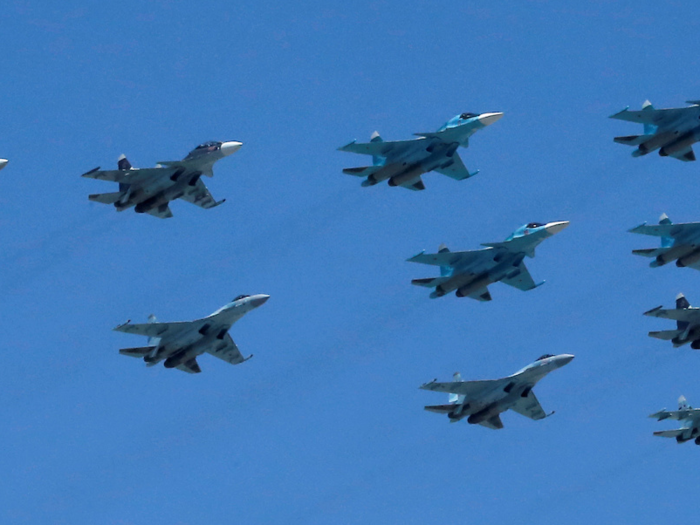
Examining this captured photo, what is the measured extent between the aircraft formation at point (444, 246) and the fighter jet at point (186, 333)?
0.24 ft

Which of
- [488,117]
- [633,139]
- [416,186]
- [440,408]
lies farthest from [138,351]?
[633,139]

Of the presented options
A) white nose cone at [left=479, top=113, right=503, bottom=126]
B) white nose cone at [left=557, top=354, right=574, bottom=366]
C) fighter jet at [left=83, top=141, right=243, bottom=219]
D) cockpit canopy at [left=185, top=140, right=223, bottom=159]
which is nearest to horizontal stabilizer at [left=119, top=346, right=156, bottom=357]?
fighter jet at [left=83, top=141, right=243, bottom=219]

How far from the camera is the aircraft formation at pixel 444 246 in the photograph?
4343 inches

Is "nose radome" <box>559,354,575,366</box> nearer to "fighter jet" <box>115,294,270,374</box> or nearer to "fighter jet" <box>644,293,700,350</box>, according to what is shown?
"fighter jet" <box>644,293,700,350</box>

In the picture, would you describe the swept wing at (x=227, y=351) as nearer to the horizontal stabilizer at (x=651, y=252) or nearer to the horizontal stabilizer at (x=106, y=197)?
the horizontal stabilizer at (x=106, y=197)

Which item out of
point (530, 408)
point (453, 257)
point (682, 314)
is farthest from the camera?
point (530, 408)

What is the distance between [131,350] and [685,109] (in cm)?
4510

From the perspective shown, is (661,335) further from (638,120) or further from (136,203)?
(136,203)

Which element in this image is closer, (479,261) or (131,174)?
(131,174)

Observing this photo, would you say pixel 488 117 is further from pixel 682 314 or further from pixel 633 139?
pixel 682 314

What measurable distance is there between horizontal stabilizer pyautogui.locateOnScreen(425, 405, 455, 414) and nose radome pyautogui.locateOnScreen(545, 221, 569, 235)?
1529 centimetres

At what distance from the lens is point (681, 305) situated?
121750mm

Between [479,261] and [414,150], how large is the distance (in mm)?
9624

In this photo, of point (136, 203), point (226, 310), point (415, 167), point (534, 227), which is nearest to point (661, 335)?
point (534, 227)
